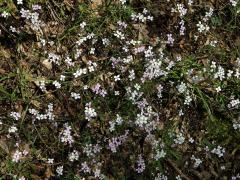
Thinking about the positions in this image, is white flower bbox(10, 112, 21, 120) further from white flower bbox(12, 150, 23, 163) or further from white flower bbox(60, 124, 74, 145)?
white flower bbox(60, 124, 74, 145)

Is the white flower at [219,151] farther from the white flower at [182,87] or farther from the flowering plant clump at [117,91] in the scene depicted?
the white flower at [182,87]

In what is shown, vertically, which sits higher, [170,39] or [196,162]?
[170,39]

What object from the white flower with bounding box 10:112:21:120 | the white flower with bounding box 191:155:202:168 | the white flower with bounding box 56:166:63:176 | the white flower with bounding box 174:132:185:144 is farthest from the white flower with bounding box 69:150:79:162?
the white flower with bounding box 191:155:202:168

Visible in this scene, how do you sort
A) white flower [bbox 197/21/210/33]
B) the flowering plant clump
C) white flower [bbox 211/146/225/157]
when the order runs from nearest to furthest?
1. the flowering plant clump
2. white flower [bbox 211/146/225/157]
3. white flower [bbox 197/21/210/33]

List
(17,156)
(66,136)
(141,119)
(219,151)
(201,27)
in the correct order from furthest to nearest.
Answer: (201,27)
(219,151)
(141,119)
(66,136)
(17,156)

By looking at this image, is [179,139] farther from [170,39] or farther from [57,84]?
[57,84]

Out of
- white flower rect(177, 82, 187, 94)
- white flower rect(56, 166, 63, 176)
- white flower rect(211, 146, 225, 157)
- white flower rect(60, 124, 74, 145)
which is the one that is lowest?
white flower rect(56, 166, 63, 176)

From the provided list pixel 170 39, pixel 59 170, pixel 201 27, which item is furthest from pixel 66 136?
pixel 201 27

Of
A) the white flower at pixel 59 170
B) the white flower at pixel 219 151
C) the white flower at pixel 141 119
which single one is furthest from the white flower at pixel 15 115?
the white flower at pixel 219 151
